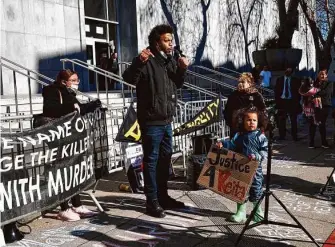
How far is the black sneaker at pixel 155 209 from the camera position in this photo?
5.13 meters

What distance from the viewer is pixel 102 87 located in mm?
15094

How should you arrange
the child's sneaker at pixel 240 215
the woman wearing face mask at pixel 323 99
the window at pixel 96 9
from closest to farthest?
the child's sneaker at pixel 240 215
the woman wearing face mask at pixel 323 99
the window at pixel 96 9

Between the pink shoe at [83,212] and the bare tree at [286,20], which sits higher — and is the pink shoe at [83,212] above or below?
below

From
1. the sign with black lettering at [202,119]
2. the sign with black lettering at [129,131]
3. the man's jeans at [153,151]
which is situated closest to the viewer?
the man's jeans at [153,151]

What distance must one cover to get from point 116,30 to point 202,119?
959 centimetres

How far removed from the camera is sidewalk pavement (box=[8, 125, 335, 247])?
14.5 ft

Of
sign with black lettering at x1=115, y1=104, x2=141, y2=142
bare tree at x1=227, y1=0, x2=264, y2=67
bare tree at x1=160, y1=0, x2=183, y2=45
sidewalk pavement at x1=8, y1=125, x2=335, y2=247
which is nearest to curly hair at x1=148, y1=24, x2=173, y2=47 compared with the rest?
sign with black lettering at x1=115, y1=104, x2=141, y2=142

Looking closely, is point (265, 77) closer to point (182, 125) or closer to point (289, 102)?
point (289, 102)

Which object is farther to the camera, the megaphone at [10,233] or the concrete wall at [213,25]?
the concrete wall at [213,25]

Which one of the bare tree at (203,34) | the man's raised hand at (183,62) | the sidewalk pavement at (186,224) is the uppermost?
the bare tree at (203,34)

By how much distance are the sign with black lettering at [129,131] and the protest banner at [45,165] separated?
74 centimetres

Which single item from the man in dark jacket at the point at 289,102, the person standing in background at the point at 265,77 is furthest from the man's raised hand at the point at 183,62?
the person standing in background at the point at 265,77

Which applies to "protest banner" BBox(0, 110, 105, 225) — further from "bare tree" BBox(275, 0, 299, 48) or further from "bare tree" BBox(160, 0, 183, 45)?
"bare tree" BBox(275, 0, 299, 48)

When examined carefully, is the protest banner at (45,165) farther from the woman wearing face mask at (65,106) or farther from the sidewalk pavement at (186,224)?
the sidewalk pavement at (186,224)
